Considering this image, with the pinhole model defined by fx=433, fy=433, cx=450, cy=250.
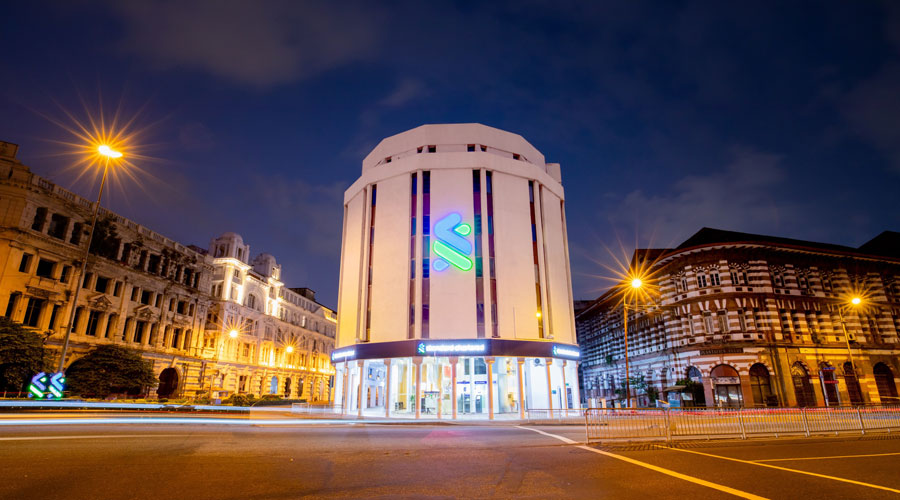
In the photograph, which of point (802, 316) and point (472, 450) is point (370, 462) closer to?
point (472, 450)

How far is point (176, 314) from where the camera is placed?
1913 inches

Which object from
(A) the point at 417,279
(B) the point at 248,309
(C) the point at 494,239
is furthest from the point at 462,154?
(B) the point at 248,309

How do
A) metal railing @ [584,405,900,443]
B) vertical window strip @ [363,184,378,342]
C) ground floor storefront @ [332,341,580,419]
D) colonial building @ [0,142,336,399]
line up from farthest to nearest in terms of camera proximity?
vertical window strip @ [363,184,378,342], ground floor storefront @ [332,341,580,419], colonial building @ [0,142,336,399], metal railing @ [584,405,900,443]

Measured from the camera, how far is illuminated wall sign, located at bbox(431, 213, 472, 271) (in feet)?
115

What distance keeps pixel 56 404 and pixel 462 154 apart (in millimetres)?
30415

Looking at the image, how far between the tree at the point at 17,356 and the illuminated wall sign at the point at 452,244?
27.7 m

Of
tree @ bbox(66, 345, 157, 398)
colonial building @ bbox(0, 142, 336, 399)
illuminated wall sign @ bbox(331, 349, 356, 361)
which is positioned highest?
colonial building @ bbox(0, 142, 336, 399)

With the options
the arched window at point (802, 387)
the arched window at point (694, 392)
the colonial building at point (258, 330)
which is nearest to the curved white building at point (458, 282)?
the arched window at point (694, 392)

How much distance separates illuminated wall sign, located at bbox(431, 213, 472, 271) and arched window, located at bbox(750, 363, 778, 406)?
87.3 feet

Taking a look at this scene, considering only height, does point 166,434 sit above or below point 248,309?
below

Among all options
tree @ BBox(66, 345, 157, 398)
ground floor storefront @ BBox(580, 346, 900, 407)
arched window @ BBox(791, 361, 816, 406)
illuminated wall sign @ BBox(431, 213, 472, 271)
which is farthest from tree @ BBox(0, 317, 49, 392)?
arched window @ BBox(791, 361, 816, 406)

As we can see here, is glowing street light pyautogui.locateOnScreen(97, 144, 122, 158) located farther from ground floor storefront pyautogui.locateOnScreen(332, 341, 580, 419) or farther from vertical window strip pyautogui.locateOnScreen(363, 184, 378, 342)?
A: vertical window strip pyautogui.locateOnScreen(363, 184, 378, 342)

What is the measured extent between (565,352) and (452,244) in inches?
482

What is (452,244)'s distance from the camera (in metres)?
35.3
